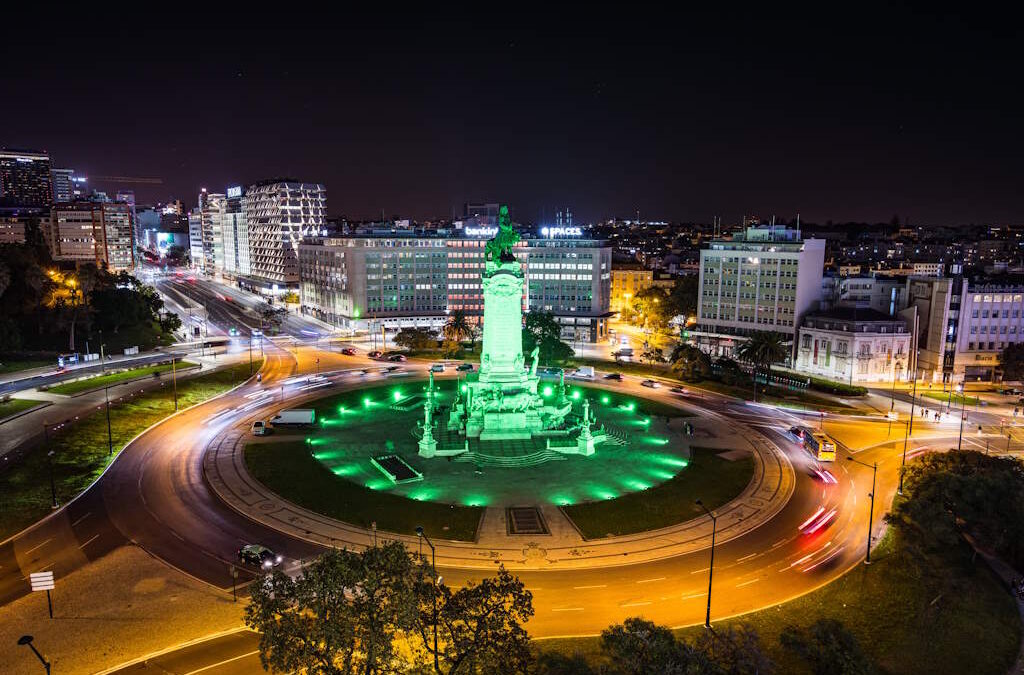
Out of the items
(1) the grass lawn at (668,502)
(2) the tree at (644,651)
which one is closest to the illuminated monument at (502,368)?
(1) the grass lawn at (668,502)

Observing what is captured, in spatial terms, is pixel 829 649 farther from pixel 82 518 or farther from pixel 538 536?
pixel 82 518

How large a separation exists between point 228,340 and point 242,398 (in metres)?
57.8

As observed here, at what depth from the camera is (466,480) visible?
2670 inches

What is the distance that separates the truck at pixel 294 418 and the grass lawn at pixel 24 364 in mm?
60959

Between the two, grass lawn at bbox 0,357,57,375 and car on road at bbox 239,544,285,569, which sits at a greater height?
grass lawn at bbox 0,357,57,375

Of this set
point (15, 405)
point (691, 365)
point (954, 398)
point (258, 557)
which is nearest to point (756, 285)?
point (691, 365)

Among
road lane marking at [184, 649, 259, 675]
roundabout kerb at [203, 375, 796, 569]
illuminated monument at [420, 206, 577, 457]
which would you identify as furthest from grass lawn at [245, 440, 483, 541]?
road lane marking at [184, 649, 259, 675]

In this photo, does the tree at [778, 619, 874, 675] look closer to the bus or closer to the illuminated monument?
the bus

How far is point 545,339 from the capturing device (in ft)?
404

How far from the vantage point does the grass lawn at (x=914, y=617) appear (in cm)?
3981

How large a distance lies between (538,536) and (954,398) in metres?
88.8

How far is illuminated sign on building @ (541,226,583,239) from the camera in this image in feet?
545

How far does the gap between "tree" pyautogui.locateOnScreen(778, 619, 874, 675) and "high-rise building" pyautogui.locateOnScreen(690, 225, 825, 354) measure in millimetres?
95806

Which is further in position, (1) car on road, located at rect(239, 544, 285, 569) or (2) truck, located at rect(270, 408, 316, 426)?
(2) truck, located at rect(270, 408, 316, 426)
